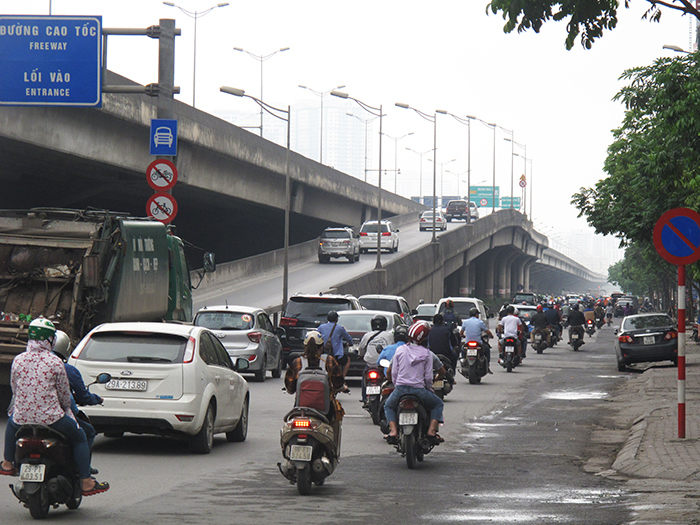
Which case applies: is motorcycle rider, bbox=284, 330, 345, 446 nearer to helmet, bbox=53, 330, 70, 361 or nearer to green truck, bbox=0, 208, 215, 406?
helmet, bbox=53, 330, 70, 361

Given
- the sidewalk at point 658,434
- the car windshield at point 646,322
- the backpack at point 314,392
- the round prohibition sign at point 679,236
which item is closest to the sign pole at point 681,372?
the sidewalk at point 658,434

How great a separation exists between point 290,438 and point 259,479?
42.9 inches

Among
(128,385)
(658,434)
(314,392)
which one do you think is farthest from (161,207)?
(314,392)

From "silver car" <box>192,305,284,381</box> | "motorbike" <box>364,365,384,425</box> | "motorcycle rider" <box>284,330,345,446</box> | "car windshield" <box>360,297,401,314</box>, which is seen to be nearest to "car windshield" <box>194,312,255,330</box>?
"silver car" <box>192,305,284,381</box>

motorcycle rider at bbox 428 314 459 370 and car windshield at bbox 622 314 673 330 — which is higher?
car windshield at bbox 622 314 673 330

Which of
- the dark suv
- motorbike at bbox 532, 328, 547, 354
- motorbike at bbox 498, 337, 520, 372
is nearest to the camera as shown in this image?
the dark suv

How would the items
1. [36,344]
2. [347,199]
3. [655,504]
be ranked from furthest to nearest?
[347,199]
[655,504]
[36,344]

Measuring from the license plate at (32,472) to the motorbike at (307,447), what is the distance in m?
2.17

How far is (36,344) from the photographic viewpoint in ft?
23.8

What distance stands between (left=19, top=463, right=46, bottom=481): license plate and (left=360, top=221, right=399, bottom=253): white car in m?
56.7

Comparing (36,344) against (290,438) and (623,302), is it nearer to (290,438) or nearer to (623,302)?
(290,438)

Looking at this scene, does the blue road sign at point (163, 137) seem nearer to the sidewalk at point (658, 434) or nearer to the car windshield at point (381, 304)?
the sidewalk at point (658, 434)

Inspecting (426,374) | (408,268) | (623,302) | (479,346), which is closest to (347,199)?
(408,268)

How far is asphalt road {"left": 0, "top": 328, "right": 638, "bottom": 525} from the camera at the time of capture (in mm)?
7676
